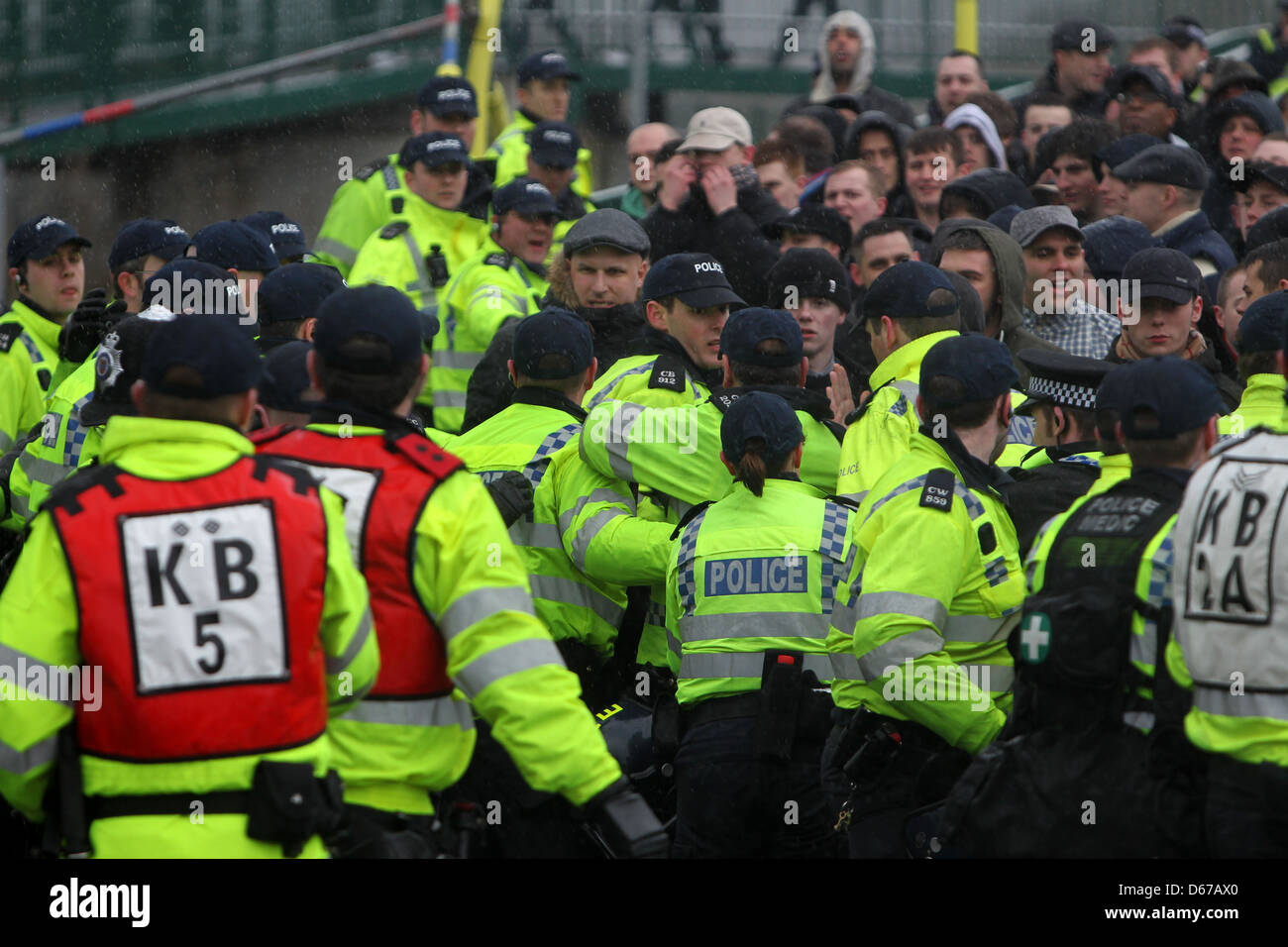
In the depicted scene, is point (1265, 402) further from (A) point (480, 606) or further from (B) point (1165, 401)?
(A) point (480, 606)

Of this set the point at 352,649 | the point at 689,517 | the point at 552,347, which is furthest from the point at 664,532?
the point at 352,649

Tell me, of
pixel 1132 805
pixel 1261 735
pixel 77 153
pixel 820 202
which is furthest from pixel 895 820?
pixel 77 153

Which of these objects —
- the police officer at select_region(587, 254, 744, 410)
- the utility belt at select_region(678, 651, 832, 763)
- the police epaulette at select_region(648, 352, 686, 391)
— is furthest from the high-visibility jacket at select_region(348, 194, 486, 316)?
the utility belt at select_region(678, 651, 832, 763)

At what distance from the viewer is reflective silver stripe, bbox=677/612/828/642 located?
5.86m

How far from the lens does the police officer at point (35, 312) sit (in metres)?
8.08

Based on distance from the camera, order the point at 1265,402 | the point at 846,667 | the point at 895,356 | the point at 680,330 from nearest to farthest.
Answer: the point at 1265,402 < the point at 846,667 < the point at 895,356 < the point at 680,330

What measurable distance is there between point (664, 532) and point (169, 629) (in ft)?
8.42

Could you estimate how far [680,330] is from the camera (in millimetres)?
7152

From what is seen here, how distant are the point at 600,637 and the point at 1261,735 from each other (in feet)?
9.22

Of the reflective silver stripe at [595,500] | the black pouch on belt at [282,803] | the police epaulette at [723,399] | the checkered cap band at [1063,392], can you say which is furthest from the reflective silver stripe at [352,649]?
the checkered cap band at [1063,392]

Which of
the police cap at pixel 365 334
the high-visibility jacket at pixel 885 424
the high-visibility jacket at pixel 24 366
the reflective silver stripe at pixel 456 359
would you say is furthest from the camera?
the reflective silver stripe at pixel 456 359

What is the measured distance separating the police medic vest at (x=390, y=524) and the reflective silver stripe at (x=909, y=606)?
56.0 inches

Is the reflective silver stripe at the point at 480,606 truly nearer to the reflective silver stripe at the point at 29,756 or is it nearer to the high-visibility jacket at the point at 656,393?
the reflective silver stripe at the point at 29,756

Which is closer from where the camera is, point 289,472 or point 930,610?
point 289,472
